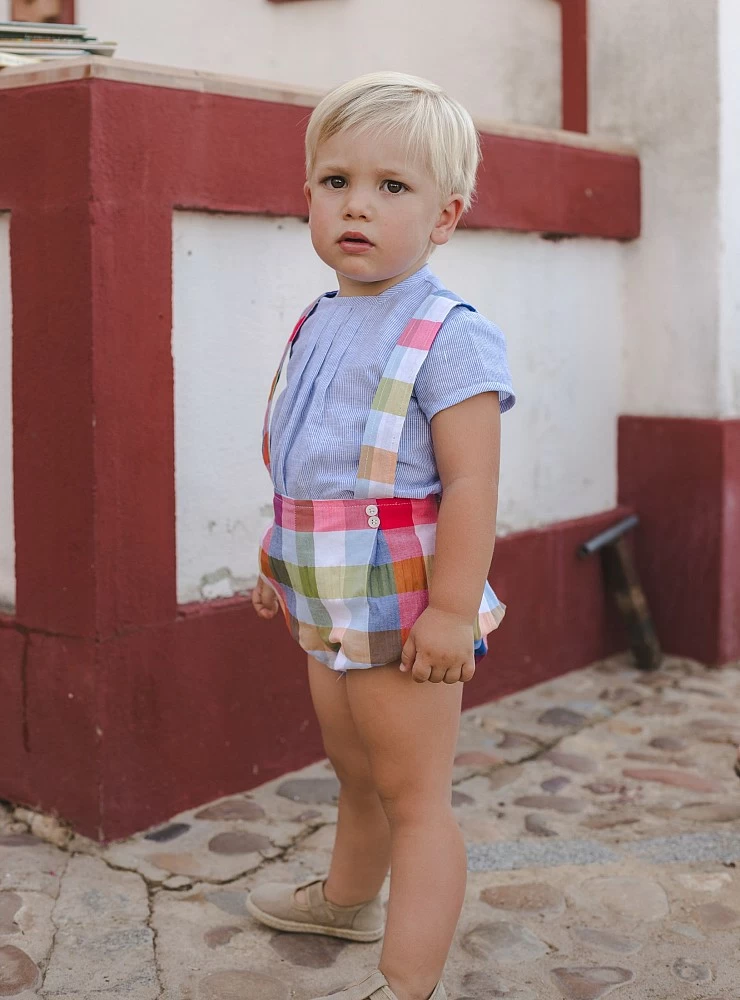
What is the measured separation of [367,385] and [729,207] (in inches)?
99.1

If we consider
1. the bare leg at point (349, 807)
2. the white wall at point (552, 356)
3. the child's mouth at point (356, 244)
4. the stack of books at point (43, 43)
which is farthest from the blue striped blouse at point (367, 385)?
the white wall at point (552, 356)

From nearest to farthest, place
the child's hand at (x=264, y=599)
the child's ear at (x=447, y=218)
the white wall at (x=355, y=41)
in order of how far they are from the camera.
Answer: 1. the child's ear at (x=447, y=218)
2. the child's hand at (x=264, y=599)
3. the white wall at (x=355, y=41)

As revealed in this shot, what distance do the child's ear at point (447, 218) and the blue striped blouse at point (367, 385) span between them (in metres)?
0.07

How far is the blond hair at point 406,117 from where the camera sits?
201 centimetres

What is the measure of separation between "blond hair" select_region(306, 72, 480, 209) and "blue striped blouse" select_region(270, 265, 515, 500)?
21 cm

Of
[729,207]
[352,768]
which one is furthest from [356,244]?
[729,207]

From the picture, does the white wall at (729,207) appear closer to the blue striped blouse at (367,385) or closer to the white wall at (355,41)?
the white wall at (355,41)

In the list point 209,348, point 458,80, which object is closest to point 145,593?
point 209,348

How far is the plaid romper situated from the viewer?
204 cm

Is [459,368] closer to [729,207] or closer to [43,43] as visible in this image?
[43,43]

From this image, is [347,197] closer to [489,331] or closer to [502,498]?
[489,331]

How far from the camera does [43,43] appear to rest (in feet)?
10.3

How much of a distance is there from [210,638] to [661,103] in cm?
240

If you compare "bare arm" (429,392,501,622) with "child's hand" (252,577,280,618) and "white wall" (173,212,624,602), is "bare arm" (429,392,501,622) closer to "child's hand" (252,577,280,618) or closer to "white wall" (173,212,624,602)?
"child's hand" (252,577,280,618)
